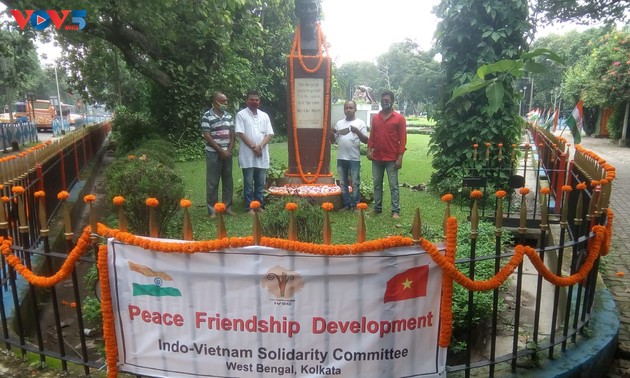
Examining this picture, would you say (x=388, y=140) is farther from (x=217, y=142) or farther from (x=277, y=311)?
(x=277, y=311)

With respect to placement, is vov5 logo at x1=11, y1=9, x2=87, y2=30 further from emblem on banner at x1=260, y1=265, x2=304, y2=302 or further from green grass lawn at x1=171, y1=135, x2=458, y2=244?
emblem on banner at x1=260, y1=265, x2=304, y2=302

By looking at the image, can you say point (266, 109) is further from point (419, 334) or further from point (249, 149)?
point (419, 334)

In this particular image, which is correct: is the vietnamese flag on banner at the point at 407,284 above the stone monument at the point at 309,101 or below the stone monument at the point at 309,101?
below

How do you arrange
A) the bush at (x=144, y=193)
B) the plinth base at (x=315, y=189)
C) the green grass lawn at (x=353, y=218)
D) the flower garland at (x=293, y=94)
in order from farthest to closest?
A: the flower garland at (x=293, y=94)
the plinth base at (x=315, y=189)
the green grass lawn at (x=353, y=218)
the bush at (x=144, y=193)

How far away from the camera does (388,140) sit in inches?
253

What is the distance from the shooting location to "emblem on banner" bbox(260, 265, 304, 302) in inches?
85.1

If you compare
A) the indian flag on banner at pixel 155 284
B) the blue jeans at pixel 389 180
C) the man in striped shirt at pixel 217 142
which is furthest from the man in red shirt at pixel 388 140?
the indian flag on banner at pixel 155 284

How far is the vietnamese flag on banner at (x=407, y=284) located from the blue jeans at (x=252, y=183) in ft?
15.3

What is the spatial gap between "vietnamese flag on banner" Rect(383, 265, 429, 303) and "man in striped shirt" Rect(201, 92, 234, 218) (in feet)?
14.7

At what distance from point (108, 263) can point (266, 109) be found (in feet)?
75.9

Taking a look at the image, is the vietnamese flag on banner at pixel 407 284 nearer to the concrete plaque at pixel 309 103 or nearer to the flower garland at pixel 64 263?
the flower garland at pixel 64 263

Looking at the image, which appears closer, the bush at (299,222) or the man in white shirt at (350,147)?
the bush at (299,222)

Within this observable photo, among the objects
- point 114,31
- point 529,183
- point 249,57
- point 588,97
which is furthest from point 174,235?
point 588,97

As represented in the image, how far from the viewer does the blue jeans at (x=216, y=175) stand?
6.43 meters
